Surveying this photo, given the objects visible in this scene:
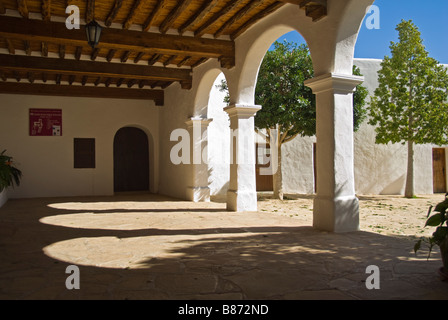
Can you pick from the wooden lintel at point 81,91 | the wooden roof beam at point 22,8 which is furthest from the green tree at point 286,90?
the wooden roof beam at point 22,8

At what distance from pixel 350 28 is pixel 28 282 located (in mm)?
5013

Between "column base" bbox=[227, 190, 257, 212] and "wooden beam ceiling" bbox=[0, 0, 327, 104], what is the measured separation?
2770mm

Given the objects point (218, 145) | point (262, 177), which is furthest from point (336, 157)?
point (262, 177)

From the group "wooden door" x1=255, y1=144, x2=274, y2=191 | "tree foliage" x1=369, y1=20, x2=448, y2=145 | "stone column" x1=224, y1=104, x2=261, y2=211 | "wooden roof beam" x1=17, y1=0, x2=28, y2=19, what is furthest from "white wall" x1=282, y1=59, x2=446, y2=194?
"wooden roof beam" x1=17, y1=0, x2=28, y2=19

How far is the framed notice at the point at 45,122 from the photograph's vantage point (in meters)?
12.6

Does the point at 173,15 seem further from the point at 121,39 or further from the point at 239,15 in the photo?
the point at 121,39

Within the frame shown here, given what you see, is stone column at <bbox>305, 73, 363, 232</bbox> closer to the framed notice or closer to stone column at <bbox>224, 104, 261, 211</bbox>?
stone column at <bbox>224, 104, 261, 211</bbox>

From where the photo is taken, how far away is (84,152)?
1330 cm

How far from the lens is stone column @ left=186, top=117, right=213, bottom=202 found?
35.4 feet

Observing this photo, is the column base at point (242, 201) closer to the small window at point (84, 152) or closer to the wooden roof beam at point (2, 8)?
the wooden roof beam at point (2, 8)

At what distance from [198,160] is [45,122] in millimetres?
5591
